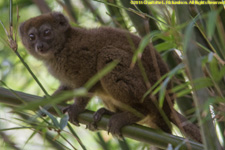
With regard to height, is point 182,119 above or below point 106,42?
below

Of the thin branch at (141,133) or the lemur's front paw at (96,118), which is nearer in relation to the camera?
the thin branch at (141,133)

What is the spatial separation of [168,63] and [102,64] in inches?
30.3

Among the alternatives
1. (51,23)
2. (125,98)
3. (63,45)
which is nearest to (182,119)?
(125,98)

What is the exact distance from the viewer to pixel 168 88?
3.80m

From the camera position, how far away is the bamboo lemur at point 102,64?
3730 mm

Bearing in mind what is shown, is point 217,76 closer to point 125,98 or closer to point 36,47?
point 125,98

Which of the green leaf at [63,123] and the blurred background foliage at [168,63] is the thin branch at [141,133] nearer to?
the blurred background foliage at [168,63]

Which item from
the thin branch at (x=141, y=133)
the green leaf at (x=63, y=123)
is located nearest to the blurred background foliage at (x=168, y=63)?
the green leaf at (x=63, y=123)

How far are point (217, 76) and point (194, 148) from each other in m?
0.68

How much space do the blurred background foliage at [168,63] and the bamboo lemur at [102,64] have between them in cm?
19

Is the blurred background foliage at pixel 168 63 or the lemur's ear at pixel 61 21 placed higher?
the lemur's ear at pixel 61 21

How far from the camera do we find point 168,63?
13.5 feet

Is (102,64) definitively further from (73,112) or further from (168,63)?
(168,63)

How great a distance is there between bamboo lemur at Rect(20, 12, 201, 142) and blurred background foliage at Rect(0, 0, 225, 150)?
0.63 feet
